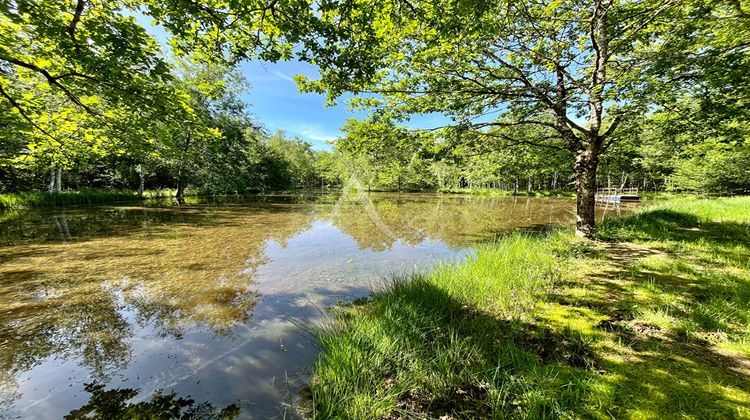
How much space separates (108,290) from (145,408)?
159 inches

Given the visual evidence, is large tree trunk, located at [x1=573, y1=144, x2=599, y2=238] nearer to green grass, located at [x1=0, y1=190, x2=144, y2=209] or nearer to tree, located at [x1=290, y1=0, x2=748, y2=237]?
tree, located at [x1=290, y1=0, x2=748, y2=237]

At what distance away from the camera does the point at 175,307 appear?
189 inches

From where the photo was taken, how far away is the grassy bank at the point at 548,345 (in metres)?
2.19

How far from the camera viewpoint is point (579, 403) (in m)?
2.14

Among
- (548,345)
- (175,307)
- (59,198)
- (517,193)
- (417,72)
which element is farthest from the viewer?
(517,193)

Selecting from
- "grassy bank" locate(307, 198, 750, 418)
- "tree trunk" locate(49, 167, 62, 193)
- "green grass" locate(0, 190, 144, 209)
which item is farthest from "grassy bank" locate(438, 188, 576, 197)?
"tree trunk" locate(49, 167, 62, 193)

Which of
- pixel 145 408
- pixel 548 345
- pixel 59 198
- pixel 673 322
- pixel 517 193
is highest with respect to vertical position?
pixel 59 198

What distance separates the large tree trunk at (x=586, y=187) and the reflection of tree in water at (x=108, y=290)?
9041 millimetres

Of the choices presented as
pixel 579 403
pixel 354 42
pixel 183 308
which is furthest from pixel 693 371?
pixel 183 308

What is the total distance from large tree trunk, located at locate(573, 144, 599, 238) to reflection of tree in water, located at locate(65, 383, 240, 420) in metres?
9.09

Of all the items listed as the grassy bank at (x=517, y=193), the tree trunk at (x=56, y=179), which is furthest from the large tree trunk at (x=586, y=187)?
the grassy bank at (x=517, y=193)

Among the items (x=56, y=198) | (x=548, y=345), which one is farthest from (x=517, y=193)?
(x=56, y=198)

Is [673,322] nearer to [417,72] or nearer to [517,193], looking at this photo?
[417,72]

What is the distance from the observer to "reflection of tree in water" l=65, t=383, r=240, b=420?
8.42 ft
